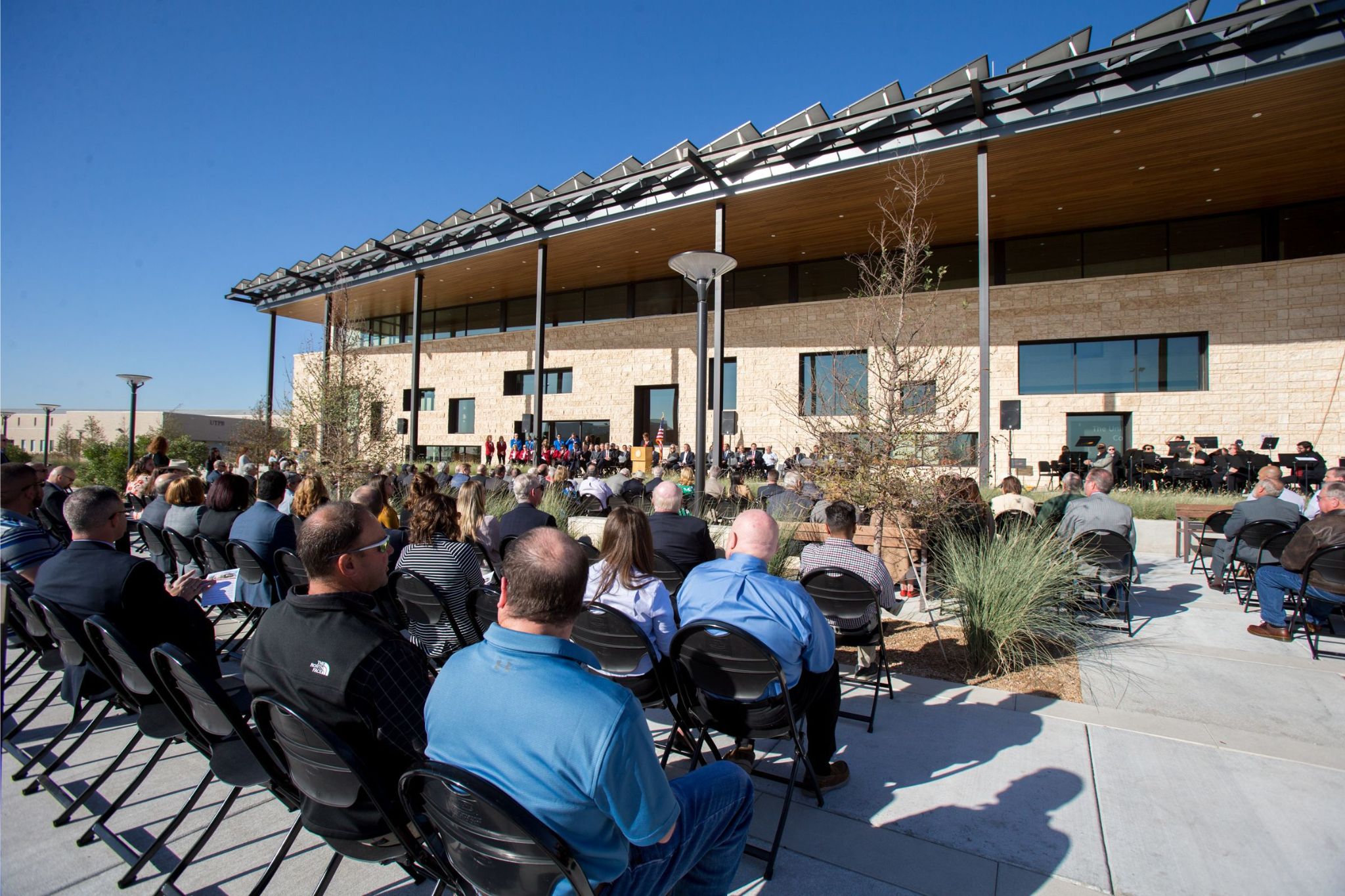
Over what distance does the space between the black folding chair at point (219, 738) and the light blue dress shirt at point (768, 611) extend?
1.46 metres

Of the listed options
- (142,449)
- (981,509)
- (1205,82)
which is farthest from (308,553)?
(142,449)

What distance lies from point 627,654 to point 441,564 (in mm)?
1539

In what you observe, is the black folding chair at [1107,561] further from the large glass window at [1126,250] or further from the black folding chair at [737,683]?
the large glass window at [1126,250]

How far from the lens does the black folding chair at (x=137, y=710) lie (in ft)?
7.41

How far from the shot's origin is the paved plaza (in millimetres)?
2309

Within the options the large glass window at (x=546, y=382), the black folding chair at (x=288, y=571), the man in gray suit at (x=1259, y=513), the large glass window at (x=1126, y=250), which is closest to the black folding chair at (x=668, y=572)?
the black folding chair at (x=288, y=571)

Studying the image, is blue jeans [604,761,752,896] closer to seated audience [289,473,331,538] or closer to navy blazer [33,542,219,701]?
navy blazer [33,542,219,701]

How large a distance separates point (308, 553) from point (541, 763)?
1166 millimetres

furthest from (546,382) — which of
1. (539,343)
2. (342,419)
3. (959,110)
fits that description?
(959,110)

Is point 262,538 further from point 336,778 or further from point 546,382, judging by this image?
point 546,382

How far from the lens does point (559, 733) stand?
1376mm

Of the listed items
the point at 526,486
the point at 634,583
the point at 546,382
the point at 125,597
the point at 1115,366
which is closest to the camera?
the point at 125,597

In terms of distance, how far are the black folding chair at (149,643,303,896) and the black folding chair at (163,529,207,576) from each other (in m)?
3.75

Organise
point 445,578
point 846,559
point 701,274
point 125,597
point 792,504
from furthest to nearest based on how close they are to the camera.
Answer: point 701,274
point 792,504
point 846,559
point 445,578
point 125,597
